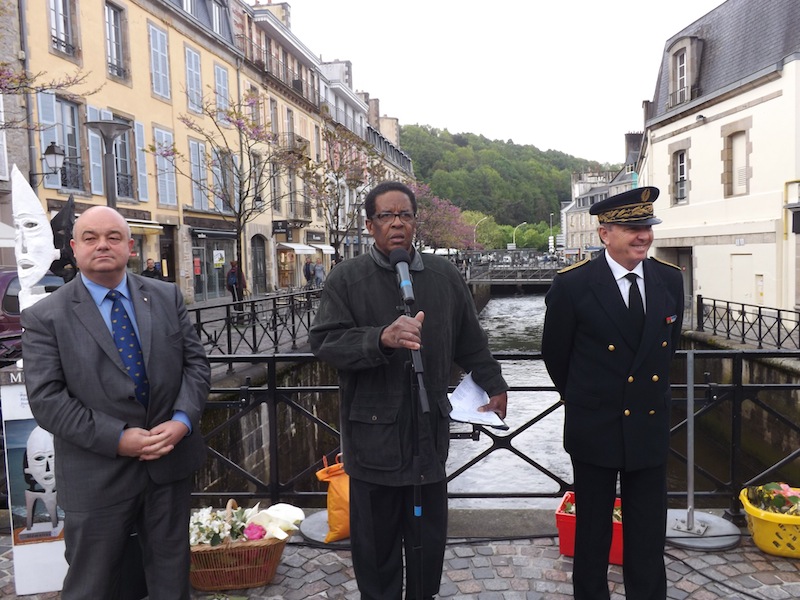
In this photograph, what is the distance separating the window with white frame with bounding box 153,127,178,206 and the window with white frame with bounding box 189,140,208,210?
3.85ft

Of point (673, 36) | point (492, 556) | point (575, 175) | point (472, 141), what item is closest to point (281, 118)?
point (673, 36)

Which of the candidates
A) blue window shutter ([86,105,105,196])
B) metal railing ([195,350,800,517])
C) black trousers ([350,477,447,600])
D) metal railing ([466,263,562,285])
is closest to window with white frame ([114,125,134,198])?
blue window shutter ([86,105,105,196])

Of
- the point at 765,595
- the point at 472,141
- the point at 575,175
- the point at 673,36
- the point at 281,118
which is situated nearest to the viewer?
the point at 765,595

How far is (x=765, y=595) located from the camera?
3.12 metres

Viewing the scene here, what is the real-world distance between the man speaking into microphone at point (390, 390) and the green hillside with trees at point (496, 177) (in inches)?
3467

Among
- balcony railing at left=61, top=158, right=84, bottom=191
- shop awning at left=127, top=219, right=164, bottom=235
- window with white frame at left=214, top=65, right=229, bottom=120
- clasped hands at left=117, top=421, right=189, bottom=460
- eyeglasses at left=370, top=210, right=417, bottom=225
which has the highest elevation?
window with white frame at left=214, top=65, right=229, bottom=120

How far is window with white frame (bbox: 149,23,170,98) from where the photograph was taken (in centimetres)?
2077

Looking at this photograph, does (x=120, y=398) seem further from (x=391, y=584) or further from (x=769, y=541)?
(x=769, y=541)

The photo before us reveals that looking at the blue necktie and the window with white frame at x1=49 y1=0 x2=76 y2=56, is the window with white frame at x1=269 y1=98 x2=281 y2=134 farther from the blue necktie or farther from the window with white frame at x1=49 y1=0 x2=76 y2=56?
the blue necktie

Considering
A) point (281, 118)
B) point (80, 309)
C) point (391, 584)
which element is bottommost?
point (391, 584)

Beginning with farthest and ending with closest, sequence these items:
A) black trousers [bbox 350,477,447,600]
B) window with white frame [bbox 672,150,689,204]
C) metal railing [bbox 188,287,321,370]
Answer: window with white frame [bbox 672,150,689,204] → metal railing [bbox 188,287,321,370] → black trousers [bbox 350,477,447,600]

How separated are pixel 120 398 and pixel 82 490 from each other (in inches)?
15.2

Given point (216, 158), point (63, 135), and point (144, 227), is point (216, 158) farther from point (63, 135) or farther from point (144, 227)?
point (63, 135)

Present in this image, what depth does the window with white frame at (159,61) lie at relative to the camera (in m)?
20.8
